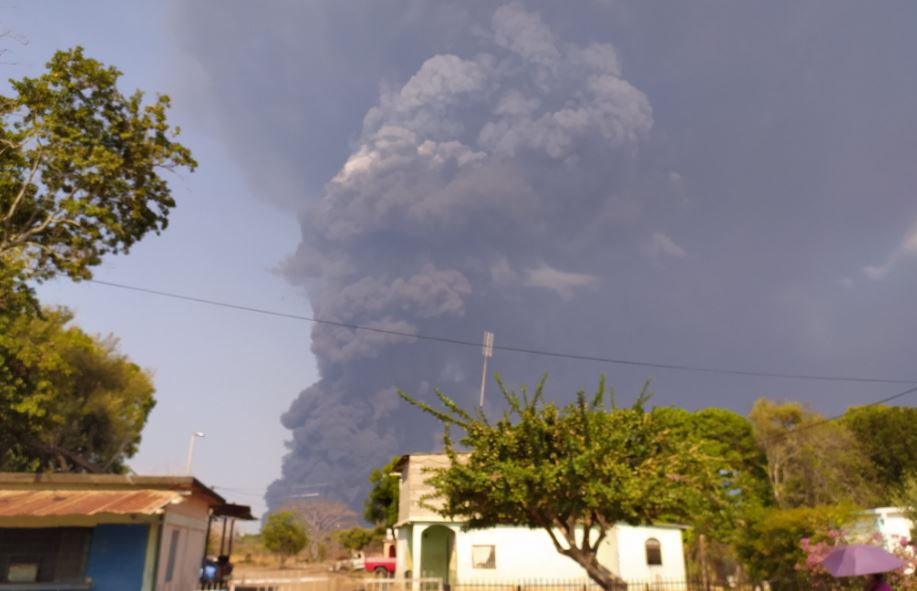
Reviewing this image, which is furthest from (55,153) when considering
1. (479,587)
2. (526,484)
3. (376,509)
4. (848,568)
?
(376,509)

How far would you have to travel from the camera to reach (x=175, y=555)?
18688 mm

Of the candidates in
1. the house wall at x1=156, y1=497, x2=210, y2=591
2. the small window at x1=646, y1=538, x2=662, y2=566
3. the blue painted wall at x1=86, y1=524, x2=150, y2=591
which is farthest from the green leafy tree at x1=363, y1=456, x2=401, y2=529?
the blue painted wall at x1=86, y1=524, x2=150, y2=591

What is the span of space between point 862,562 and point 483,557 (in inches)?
1003

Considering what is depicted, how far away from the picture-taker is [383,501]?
59.0 meters

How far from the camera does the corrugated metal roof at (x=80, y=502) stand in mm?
14586

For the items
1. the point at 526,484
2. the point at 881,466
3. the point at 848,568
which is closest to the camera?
the point at 848,568

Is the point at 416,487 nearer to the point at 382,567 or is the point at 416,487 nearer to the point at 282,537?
the point at 382,567

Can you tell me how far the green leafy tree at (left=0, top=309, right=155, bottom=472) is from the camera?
112 feet

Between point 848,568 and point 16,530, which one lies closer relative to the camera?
point 848,568

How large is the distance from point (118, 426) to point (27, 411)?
57.9 ft

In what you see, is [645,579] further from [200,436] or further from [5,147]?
[5,147]

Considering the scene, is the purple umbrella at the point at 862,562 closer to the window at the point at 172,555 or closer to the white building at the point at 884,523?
the white building at the point at 884,523

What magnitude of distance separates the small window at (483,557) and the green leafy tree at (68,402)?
23.2 m

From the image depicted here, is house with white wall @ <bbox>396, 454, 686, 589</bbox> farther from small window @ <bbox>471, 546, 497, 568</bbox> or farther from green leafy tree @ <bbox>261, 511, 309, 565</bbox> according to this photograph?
green leafy tree @ <bbox>261, 511, 309, 565</bbox>
